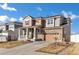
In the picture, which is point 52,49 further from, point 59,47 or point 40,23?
point 40,23

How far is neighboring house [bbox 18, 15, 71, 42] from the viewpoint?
550 cm

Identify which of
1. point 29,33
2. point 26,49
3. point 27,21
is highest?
point 27,21

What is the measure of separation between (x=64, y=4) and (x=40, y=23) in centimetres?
54

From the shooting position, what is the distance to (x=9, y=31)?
557 cm

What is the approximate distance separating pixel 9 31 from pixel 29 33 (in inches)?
13.8

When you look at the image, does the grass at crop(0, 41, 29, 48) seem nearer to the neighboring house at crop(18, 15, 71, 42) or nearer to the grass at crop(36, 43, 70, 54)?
the neighboring house at crop(18, 15, 71, 42)

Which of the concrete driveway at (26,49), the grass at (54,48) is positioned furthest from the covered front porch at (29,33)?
the grass at (54,48)

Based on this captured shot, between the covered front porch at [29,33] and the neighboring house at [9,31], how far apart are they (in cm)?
8

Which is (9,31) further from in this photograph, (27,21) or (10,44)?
(27,21)

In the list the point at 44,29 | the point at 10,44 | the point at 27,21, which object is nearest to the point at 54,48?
the point at 44,29

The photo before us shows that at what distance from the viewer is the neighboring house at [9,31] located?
5.55m

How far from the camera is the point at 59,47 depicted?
5516 mm

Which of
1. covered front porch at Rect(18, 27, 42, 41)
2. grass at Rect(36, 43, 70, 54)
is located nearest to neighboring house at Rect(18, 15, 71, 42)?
covered front porch at Rect(18, 27, 42, 41)

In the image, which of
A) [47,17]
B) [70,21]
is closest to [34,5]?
[47,17]
